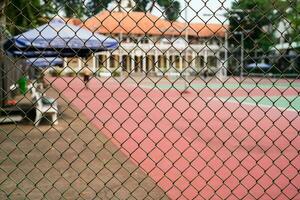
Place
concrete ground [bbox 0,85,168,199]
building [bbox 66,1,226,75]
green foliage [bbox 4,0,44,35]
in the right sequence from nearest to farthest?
1. green foliage [bbox 4,0,44,35]
2. building [bbox 66,1,226,75]
3. concrete ground [bbox 0,85,168,199]

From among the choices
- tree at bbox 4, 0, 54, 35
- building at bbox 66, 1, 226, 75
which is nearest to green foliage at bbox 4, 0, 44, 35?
tree at bbox 4, 0, 54, 35

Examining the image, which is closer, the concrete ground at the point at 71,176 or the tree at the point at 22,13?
the tree at the point at 22,13

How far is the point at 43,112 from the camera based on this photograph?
9.54m

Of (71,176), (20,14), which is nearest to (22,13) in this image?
(20,14)

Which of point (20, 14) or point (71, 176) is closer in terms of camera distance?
point (20, 14)

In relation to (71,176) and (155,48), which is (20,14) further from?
(155,48)

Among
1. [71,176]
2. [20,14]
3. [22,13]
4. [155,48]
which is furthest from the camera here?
[155,48]

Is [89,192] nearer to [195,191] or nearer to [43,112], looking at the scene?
[195,191]

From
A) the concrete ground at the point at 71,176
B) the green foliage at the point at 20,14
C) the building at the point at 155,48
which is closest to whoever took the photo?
the green foliage at the point at 20,14

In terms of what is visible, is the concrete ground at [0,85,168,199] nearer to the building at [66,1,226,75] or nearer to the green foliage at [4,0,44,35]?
the building at [66,1,226,75]

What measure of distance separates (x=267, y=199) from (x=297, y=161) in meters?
1.90

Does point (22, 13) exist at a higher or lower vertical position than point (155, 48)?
higher

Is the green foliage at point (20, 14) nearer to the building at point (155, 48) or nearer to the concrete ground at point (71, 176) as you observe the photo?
the building at point (155, 48)

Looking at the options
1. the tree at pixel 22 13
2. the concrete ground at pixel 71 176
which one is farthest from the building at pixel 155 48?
the concrete ground at pixel 71 176
